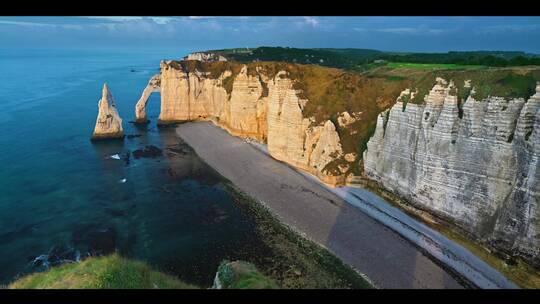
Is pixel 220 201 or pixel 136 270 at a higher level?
pixel 136 270

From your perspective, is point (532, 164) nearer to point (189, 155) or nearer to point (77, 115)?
point (189, 155)

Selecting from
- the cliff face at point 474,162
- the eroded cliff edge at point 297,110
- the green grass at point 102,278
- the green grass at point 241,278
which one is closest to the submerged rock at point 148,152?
the eroded cliff edge at point 297,110

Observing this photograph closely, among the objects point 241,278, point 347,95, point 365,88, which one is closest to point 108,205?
point 241,278

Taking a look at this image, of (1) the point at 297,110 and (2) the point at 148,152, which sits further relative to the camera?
(2) the point at 148,152

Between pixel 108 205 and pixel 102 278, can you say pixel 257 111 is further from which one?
pixel 102 278

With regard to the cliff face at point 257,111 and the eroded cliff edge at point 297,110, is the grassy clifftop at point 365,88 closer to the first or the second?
the eroded cliff edge at point 297,110
